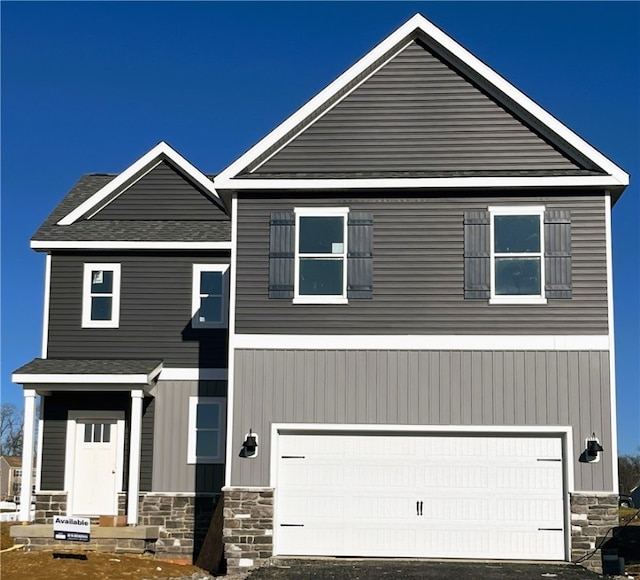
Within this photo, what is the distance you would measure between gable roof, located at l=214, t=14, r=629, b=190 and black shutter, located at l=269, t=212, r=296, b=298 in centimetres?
59

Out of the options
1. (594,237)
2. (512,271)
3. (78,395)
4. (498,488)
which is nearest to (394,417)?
(498,488)

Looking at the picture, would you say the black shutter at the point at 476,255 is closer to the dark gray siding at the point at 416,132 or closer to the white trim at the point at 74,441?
the dark gray siding at the point at 416,132

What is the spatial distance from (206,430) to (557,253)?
807 centimetres

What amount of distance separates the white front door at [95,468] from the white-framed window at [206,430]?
1538 mm

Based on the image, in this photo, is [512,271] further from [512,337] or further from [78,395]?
[78,395]

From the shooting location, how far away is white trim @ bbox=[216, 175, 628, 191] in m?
15.6

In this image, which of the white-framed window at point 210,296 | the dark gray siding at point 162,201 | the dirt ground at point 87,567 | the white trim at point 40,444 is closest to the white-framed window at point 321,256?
the white-framed window at point 210,296

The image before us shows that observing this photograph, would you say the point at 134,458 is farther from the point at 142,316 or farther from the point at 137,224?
the point at 137,224

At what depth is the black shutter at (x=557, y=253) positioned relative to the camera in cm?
1553

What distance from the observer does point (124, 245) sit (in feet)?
65.4

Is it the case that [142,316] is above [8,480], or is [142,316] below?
above

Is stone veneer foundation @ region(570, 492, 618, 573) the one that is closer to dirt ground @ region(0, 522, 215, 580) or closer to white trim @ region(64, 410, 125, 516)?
dirt ground @ region(0, 522, 215, 580)

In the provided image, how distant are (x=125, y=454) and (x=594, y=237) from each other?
33.0 feet

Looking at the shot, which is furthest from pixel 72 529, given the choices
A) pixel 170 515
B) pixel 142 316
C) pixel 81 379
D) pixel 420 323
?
pixel 420 323
